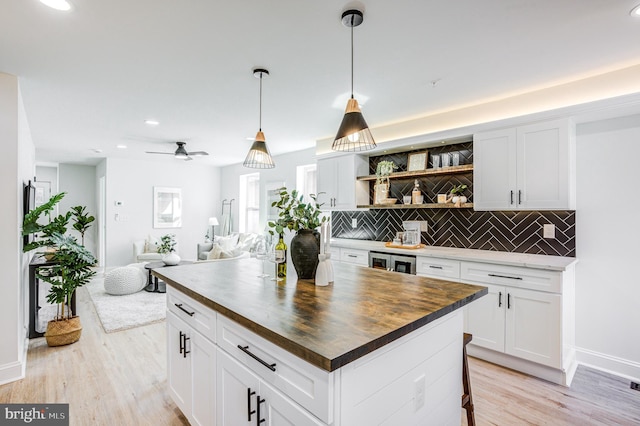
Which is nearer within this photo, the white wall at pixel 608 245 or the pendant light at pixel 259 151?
the pendant light at pixel 259 151

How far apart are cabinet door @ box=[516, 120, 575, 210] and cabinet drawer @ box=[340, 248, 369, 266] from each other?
1.77 metres

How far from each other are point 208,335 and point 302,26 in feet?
6.29

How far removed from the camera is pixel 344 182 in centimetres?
460

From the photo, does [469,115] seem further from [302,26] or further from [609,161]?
[302,26]

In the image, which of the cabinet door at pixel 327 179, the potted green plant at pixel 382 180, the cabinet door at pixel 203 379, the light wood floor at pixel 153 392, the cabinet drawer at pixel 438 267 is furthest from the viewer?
the cabinet door at pixel 327 179

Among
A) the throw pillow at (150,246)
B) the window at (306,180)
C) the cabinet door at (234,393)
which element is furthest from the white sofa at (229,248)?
the cabinet door at (234,393)

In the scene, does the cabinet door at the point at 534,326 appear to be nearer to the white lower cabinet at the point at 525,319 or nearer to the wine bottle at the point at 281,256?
the white lower cabinet at the point at 525,319

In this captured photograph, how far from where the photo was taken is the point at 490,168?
10.7 ft

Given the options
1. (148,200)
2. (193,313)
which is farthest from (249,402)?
(148,200)

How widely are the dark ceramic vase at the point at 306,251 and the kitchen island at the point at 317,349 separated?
83mm

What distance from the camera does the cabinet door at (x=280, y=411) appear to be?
1.08 m

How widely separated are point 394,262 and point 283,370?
271cm

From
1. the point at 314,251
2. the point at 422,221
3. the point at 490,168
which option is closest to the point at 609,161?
the point at 490,168

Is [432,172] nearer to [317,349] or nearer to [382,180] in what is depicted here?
[382,180]
